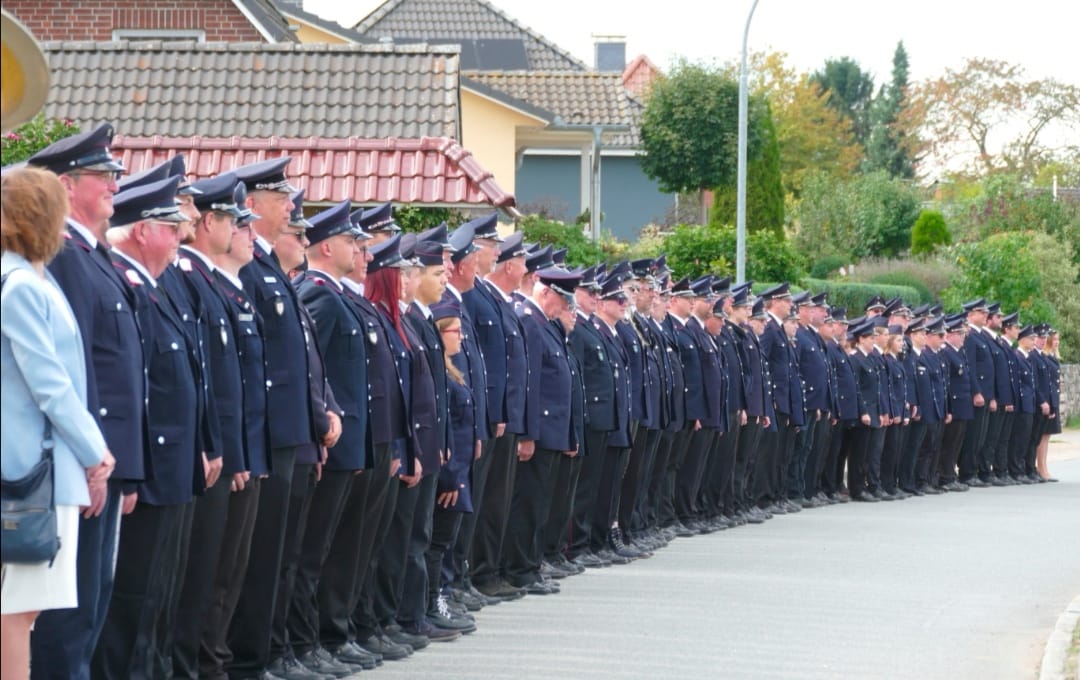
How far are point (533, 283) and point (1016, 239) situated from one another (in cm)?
2625

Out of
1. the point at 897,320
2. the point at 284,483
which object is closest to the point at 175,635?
the point at 284,483

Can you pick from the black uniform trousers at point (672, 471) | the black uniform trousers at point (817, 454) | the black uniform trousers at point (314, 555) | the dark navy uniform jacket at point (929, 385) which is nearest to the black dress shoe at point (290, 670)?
the black uniform trousers at point (314, 555)

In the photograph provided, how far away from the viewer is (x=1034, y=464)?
88.9 ft

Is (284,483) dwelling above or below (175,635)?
above

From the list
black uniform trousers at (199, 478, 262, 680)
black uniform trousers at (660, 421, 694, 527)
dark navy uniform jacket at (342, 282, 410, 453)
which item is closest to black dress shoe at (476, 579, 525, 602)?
dark navy uniform jacket at (342, 282, 410, 453)

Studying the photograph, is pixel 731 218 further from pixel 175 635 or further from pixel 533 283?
pixel 175 635

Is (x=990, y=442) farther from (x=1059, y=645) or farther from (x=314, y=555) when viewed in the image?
(x=314, y=555)

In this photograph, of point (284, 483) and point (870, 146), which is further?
point (870, 146)

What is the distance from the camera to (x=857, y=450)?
74.4 feet

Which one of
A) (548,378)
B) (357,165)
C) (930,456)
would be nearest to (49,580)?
(548,378)

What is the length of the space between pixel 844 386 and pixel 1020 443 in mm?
5978

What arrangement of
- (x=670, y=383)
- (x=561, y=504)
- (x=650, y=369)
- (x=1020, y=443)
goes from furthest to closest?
(x=1020, y=443), (x=670, y=383), (x=650, y=369), (x=561, y=504)

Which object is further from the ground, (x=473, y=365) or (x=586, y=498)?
(x=473, y=365)

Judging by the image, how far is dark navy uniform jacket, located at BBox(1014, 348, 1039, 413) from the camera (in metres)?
26.5
